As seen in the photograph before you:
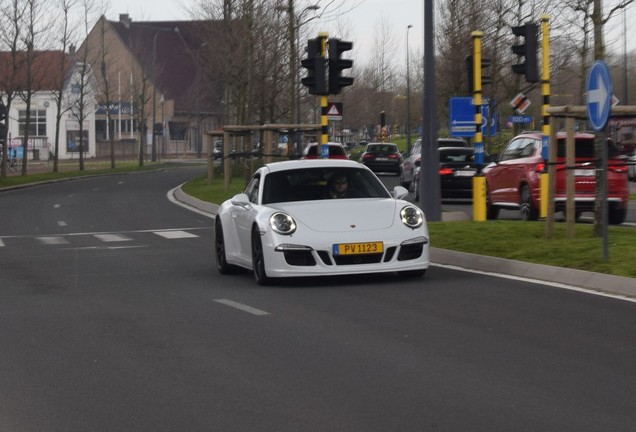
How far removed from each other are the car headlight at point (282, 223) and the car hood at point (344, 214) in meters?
0.08

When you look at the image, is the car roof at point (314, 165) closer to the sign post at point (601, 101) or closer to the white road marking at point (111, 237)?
the sign post at point (601, 101)

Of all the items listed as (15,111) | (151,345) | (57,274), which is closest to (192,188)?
(57,274)

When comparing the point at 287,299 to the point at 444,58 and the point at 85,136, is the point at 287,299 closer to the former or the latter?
the point at 444,58

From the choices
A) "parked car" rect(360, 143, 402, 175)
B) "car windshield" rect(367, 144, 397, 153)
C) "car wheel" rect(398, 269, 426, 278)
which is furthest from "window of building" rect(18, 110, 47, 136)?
"car wheel" rect(398, 269, 426, 278)

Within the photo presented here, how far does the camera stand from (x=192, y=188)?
158 ft

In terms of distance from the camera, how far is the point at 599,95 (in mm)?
14367

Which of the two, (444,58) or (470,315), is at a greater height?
(444,58)

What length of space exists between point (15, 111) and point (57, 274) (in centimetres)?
10278

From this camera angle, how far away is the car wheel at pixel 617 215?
23.9 meters

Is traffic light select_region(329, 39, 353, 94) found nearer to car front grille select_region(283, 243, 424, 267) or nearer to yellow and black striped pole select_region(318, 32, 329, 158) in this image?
yellow and black striped pole select_region(318, 32, 329, 158)

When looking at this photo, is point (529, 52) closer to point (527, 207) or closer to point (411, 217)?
point (527, 207)

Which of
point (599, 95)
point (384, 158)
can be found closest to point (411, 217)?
point (599, 95)

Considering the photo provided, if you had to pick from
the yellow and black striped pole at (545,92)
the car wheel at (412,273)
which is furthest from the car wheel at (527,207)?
the car wheel at (412,273)

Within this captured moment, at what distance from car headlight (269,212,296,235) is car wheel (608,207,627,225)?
1089 centimetres
